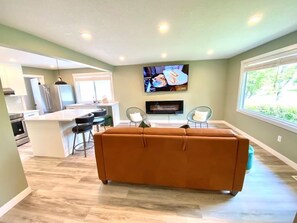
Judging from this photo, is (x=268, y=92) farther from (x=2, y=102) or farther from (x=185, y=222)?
(x=2, y=102)

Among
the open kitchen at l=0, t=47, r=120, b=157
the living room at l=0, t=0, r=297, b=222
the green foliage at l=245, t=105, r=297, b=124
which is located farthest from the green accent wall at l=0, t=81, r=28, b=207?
the green foliage at l=245, t=105, r=297, b=124

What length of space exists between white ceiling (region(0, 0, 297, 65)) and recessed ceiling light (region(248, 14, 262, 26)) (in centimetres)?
5

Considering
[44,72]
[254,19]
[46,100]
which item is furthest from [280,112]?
[44,72]

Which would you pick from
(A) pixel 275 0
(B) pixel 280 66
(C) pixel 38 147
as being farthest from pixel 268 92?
(C) pixel 38 147

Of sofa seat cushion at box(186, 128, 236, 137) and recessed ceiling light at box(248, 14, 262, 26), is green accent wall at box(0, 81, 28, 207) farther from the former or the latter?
recessed ceiling light at box(248, 14, 262, 26)

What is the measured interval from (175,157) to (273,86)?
2867mm

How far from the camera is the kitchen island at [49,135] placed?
282cm

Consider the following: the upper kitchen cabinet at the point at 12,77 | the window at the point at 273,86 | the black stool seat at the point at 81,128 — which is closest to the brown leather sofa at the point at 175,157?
the black stool seat at the point at 81,128

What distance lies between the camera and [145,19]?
5.98 feet

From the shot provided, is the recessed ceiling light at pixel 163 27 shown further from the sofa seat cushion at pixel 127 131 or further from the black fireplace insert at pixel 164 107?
the black fireplace insert at pixel 164 107

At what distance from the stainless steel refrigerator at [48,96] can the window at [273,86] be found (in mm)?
6316

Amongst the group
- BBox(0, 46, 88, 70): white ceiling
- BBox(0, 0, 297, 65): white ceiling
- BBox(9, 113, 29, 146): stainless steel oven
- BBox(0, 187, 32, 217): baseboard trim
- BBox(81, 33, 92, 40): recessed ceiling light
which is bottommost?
BBox(0, 187, 32, 217): baseboard trim

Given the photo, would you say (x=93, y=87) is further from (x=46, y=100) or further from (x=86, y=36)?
(x=86, y=36)

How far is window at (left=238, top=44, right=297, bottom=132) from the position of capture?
2.46 metres
